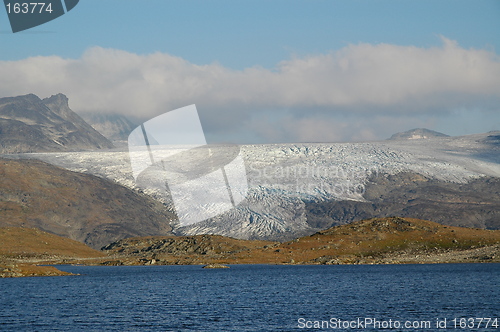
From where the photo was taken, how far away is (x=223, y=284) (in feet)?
424

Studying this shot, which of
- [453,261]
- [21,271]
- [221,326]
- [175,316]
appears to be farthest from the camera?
[453,261]

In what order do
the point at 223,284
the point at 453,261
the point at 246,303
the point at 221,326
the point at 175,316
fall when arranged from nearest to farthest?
the point at 221,326
the point at 175,316
the point at 246,303
the point at 223,284
the point at 453,261

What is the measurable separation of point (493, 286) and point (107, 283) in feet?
236

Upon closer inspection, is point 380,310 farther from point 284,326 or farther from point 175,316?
point 175,316

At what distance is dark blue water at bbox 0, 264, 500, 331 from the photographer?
235ft

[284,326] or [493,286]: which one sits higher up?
[284,326]

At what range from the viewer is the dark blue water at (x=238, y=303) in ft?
235

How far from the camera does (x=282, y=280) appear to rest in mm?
139125

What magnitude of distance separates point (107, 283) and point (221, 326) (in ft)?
219

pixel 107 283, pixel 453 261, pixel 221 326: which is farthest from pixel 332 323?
pixel 453 261

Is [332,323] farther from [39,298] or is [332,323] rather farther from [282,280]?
[282,280]

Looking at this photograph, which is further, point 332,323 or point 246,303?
point 246,303

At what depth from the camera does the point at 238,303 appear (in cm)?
9200

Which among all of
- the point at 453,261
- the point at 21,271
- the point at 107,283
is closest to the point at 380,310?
the point at 107,283
